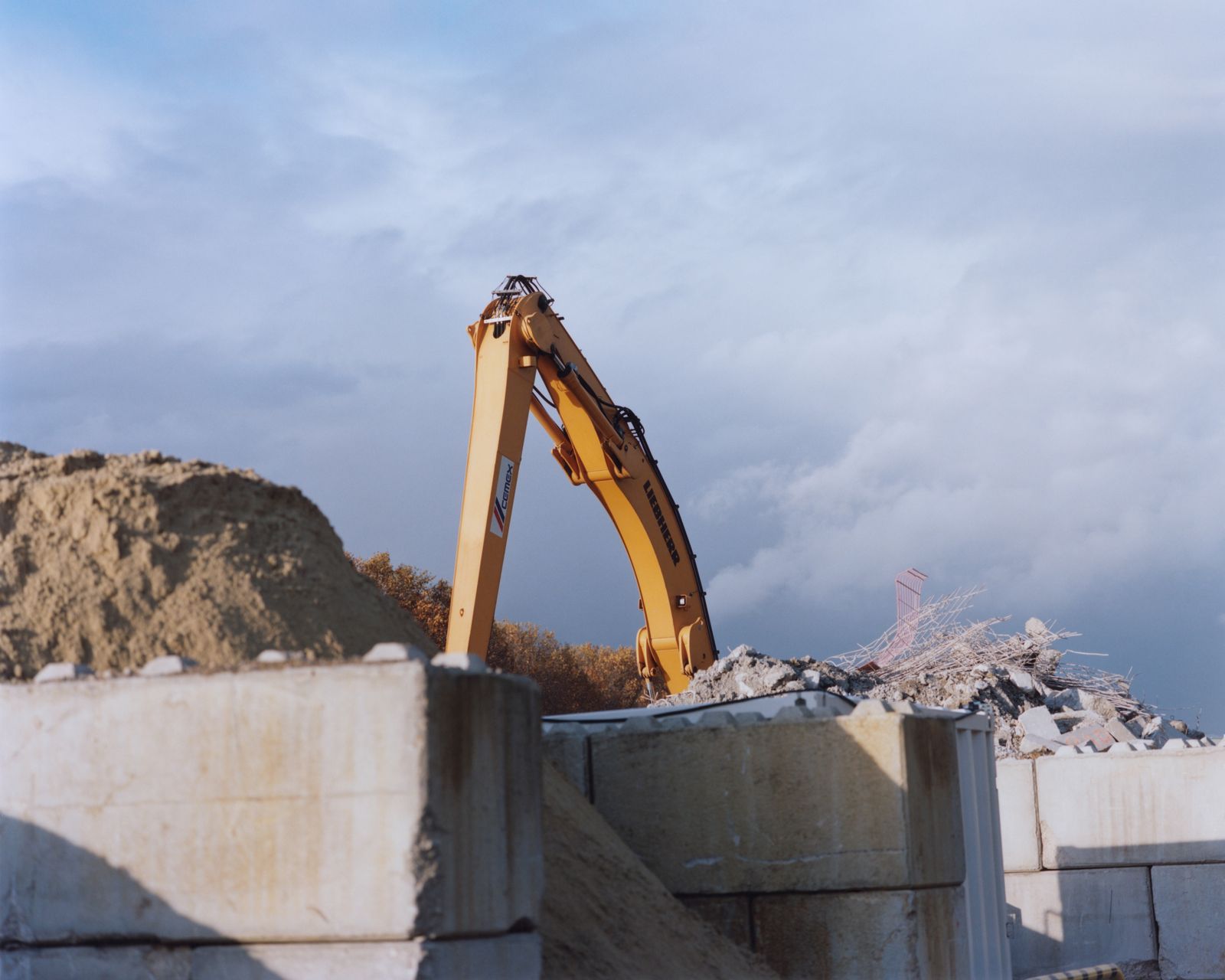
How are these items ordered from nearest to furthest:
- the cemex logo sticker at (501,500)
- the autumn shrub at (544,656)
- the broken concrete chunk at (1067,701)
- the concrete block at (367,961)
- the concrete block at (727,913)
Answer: the concrete block at (367,961) < the concrete block at (727,913) < the cemex logo sticker at (501,500) < the broken concrete chunk at (1067,701) < the autumn shrub at (544,656)

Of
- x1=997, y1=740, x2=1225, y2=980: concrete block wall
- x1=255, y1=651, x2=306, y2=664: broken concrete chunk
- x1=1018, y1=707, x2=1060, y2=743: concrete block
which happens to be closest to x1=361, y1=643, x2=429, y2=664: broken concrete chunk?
x1=255, y1=651, x2=306, y2=664: broken concrete chunk

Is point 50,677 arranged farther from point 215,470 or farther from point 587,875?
point 587,875

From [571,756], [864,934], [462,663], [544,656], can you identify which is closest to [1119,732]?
[864,934]

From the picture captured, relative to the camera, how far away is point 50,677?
15.2ft

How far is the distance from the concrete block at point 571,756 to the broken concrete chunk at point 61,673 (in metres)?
2.97

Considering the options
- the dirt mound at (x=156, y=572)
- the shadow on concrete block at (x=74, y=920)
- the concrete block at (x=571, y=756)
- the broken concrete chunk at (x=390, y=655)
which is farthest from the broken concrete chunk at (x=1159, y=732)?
the shadow on concrete block at (x=74, y=920)

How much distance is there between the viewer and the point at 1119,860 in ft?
34.4

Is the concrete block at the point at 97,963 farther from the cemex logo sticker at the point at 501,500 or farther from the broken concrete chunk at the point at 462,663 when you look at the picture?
the cemex logo sticker at the point at 501,500

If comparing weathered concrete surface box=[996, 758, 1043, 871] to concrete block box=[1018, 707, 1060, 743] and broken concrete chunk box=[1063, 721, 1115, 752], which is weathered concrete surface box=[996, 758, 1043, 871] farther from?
concrete block box=[1018, 707, 1060, 743]

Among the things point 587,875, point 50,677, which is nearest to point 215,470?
point 50,677

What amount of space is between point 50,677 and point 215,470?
4.69 ft

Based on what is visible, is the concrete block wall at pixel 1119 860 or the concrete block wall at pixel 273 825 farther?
the concrete block wall at pixel 1119 860

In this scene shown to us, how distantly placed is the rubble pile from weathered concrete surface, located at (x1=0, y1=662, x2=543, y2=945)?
9.27 metres

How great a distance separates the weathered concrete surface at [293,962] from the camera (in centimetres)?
409
